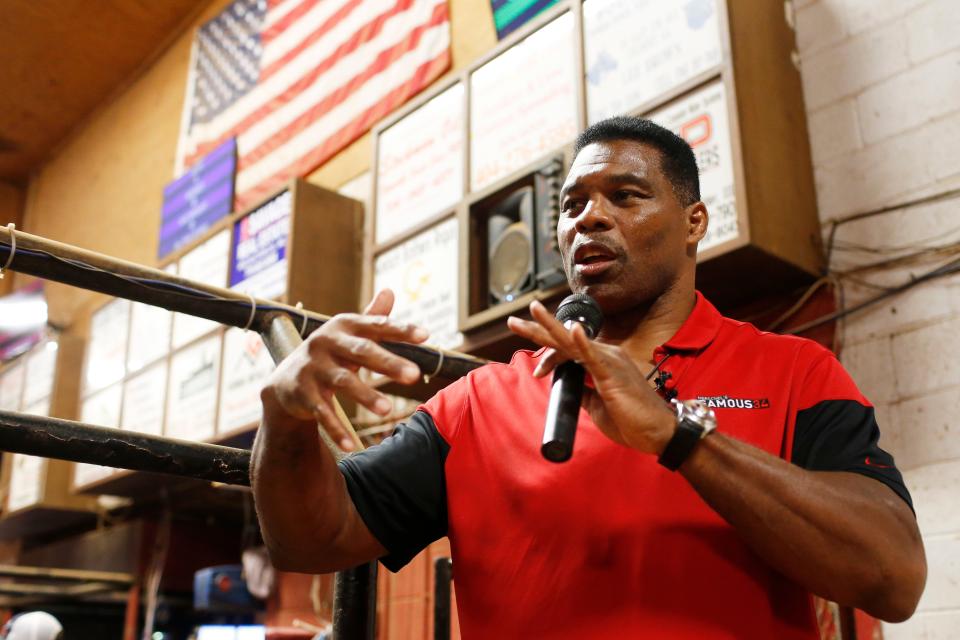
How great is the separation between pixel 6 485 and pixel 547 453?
7.22 m

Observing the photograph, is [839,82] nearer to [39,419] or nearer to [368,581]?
[368,581]

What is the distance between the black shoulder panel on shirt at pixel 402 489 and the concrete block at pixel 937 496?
5.56 ft

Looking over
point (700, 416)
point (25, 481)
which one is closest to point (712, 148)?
point (700, 416)

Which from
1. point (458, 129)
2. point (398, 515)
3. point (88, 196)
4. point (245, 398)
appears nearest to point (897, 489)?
point (398, 515)

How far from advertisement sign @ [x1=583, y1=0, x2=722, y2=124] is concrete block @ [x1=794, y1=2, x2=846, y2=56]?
1.66ft

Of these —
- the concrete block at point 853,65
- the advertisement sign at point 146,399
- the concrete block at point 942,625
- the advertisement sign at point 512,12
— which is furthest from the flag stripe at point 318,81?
the concrete block at point 942,625

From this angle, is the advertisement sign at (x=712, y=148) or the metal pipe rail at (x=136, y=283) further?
the advertisement sign at (x=712, y=148)

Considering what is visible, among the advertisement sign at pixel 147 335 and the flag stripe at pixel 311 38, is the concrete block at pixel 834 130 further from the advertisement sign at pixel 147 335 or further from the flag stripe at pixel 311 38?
the advertisement sign at pixel 147 335

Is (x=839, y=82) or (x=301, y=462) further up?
(x=839, y=82)

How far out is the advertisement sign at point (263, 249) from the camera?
502 cm

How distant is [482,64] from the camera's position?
419 cm

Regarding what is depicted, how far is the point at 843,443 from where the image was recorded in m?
1.41

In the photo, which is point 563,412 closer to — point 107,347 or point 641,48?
point 641,48

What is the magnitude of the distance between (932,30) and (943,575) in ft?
5.68
